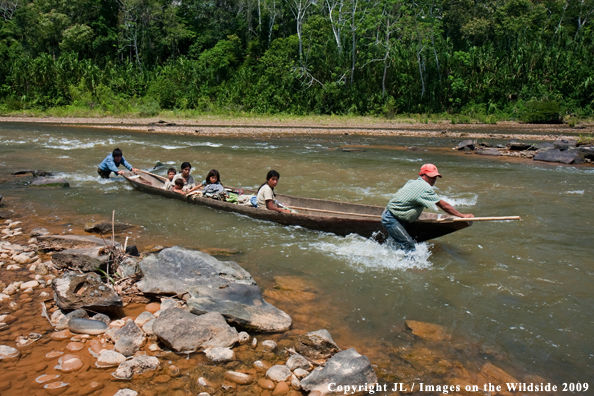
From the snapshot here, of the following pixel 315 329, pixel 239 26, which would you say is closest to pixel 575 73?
pixel 239 26

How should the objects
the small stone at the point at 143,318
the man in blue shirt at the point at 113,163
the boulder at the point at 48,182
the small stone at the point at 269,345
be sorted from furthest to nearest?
the man in blue shirt at the point at 113,163 < the boulder at the point at 48,182 < the small stone at the point at 143,318 < the small stone at the point at 269,345

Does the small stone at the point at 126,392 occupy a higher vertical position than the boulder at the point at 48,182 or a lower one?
lower

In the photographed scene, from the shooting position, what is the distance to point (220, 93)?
33.4 metres

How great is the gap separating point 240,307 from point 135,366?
120cm

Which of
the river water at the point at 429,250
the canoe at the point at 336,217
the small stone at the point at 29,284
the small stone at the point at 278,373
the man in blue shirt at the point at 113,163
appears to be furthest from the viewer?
the man in blue shirt at the point at 113,163

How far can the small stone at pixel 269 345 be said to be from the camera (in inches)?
160

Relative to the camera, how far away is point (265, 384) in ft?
11.7

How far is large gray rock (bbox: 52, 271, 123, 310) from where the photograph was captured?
436 centimetres

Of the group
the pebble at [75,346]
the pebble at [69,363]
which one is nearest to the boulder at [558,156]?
the pebble at [75,346]

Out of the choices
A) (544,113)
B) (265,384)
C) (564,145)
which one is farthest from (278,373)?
(544,113)

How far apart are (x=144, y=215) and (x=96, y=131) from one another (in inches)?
658

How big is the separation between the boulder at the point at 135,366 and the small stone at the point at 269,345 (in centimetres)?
96

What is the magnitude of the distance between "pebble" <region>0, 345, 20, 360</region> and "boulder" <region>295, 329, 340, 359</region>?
2380 mm

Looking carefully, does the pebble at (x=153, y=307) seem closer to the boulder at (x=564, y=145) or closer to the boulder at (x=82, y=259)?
the boulder at (x=82, y=259)
